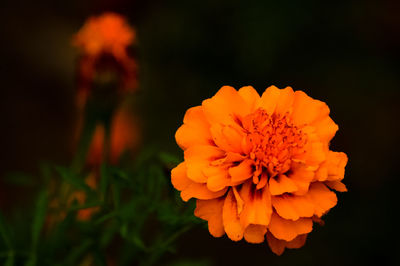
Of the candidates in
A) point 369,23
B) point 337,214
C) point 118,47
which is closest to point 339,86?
point 369,23

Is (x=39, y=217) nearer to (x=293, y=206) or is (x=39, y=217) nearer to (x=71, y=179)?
(x=71, y=179)

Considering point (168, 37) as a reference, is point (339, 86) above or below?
below

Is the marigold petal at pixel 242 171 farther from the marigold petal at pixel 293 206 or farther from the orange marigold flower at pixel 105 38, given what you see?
the orange marigold flower at pixel 105 38

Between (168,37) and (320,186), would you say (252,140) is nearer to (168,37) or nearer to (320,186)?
(320,186)

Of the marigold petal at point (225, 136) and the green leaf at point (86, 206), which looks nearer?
the marigold petal at point (225, 136)

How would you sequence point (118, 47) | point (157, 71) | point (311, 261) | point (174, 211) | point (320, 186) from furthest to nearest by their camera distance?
point (157, 71) < point (311, 261) < point (118, 47) < point (174, 211) < point (320, 186)

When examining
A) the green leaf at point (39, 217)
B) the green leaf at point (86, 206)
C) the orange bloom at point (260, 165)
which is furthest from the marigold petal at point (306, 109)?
the green leaf at point (39, 217)

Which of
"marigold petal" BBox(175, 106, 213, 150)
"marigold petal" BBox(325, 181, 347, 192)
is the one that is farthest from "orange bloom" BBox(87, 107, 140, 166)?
"marigold petal" BBox(325, 181, 347, 192)
